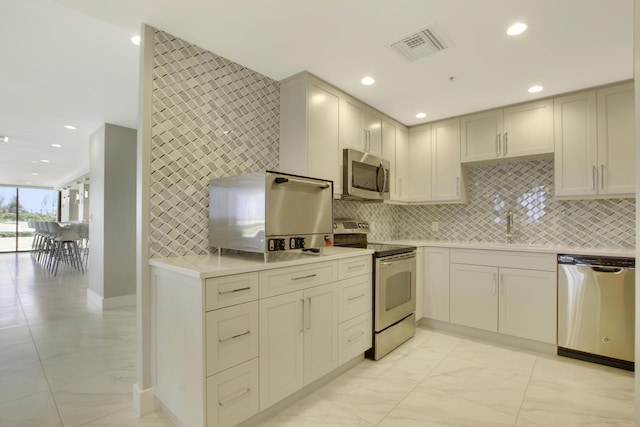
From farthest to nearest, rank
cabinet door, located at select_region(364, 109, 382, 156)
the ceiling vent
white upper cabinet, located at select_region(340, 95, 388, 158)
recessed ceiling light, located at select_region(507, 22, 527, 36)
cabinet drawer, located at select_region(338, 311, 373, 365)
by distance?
1. cabinet door, located at select_region(364, 109, 382, 156)
2. white upper cabinet, located at select_region(340, 95, 388, 158)
3. cabinet drawer, located at select_region(338, 311, 373, 365)
4. the ceiling vent
5. recessed ceiling light, located at select_region(507, 22, 527, 36)

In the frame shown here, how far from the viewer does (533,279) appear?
2758mm

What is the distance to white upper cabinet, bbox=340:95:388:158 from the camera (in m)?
2.91

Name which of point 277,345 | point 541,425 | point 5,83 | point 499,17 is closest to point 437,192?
point 499,17

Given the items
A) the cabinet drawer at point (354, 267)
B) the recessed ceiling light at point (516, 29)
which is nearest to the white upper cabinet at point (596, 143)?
the recessed ceiling light at point (516, 29)

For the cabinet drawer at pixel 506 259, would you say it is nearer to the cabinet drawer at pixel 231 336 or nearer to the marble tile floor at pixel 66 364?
the cabinet drawer at pixel 231 336

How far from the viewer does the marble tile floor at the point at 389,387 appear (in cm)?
181

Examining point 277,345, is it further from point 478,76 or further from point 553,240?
point 553,240

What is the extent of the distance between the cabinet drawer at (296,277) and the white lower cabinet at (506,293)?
161 centimetres

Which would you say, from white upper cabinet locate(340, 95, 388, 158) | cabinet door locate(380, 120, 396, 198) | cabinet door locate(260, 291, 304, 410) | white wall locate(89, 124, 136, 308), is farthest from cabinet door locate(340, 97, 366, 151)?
white wall locate(89, 124, 136, 308)

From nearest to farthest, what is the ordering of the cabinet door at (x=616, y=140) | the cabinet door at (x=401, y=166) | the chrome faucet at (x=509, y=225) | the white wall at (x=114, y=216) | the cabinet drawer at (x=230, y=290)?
the cabinet drawer at (x=230, y=290)
the cabinet door at (x=616, y=140)
the chrome faucet at (x=509, y=225)
the cabinet door at (x=401, y=166)
the white wall at (x=114, y=216)

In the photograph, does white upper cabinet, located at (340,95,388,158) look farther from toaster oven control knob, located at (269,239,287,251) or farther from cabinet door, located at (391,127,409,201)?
toaster oven control knob, located at (269,239,287,251)

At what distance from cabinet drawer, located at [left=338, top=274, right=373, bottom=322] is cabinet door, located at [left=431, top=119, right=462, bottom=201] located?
1.66m

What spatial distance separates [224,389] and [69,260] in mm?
8261

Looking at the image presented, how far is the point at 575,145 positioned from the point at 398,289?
2.10 m
